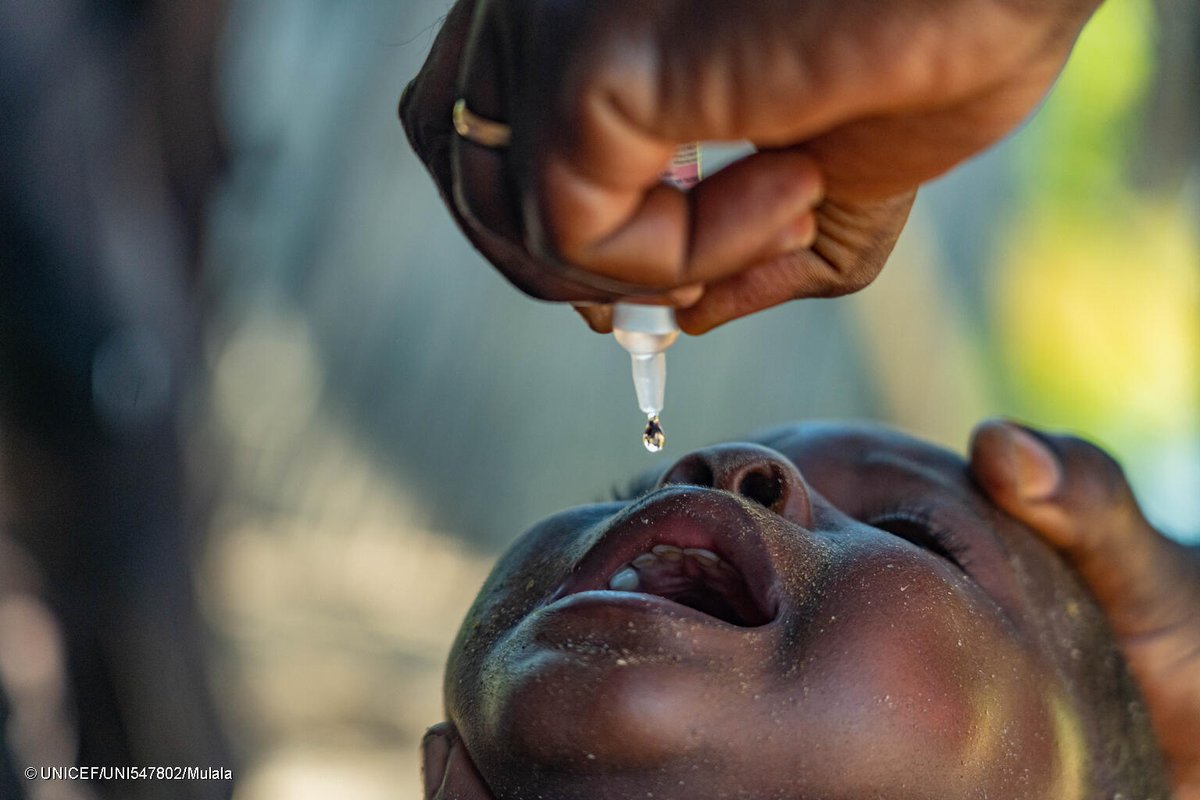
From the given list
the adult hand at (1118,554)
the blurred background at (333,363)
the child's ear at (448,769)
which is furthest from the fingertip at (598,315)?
the blurred background at (333,363)

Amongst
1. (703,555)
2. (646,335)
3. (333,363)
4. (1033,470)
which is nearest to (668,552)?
(703,555)

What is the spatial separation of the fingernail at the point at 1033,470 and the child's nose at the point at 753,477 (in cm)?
22

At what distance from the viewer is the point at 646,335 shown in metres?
0.62

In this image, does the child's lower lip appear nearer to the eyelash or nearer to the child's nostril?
the child's nostril

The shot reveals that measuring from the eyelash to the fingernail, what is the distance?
9cm

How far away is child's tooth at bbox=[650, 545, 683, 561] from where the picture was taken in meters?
0.71

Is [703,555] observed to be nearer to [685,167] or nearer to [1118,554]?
[685,167]

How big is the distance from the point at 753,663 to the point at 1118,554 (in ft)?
1.58

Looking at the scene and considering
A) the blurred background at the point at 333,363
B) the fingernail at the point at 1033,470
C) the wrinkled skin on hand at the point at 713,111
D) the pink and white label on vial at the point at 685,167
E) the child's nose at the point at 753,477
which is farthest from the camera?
the blurred background at the point at 333,363

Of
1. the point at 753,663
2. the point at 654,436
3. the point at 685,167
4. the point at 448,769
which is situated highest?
the point at 685,167

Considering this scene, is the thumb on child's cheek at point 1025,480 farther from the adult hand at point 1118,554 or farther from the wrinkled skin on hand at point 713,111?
the wrinkled skin on hand at point 713,111

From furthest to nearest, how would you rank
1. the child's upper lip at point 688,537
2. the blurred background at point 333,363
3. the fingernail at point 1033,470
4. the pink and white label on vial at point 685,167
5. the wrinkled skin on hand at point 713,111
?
1. the blurred background at point 333,363
2. the fingernail at point 1033,470
3. the child's upper lip at point 688,537
4. the pink and white label on vial at point 685,167
5. the wrinkled skin on hand at point 713,111

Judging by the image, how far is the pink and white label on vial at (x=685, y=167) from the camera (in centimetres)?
56

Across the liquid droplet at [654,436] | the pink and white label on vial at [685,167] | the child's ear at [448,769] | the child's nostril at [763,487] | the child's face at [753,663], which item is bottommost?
the child's ear at [448,769]
